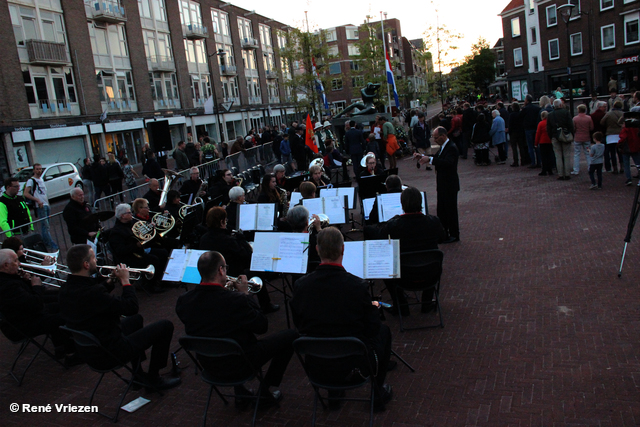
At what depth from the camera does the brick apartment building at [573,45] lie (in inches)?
1366

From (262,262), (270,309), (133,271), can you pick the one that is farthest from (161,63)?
(262,262)

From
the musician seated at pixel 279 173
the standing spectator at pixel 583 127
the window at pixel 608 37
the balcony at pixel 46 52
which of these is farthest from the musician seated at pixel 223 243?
the window at pixel 608 37

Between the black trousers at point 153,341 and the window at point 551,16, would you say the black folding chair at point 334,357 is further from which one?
the window at point 551,16

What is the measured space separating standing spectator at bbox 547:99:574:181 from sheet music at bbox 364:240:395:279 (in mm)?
9475

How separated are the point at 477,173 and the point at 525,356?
A: 12.1 m

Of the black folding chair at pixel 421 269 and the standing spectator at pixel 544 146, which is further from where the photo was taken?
the standing spectator at pixel 544 146

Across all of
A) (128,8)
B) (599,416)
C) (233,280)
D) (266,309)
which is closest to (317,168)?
(266,309)

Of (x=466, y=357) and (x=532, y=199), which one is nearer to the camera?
(x=466, y=357)

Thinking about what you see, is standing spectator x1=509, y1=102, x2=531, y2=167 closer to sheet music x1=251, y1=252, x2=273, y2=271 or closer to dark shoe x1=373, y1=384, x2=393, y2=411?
sheet music x1=251, y1=252, x2=273, y2=271

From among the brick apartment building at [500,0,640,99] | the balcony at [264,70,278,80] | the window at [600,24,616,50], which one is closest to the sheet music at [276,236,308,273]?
the brick apartment building at [500,0,640,99]

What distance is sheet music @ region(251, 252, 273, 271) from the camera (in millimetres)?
5578

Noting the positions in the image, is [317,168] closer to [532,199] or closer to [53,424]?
[532,199]

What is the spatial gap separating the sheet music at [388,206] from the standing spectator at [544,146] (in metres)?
7.23

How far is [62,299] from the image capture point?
182 inches
